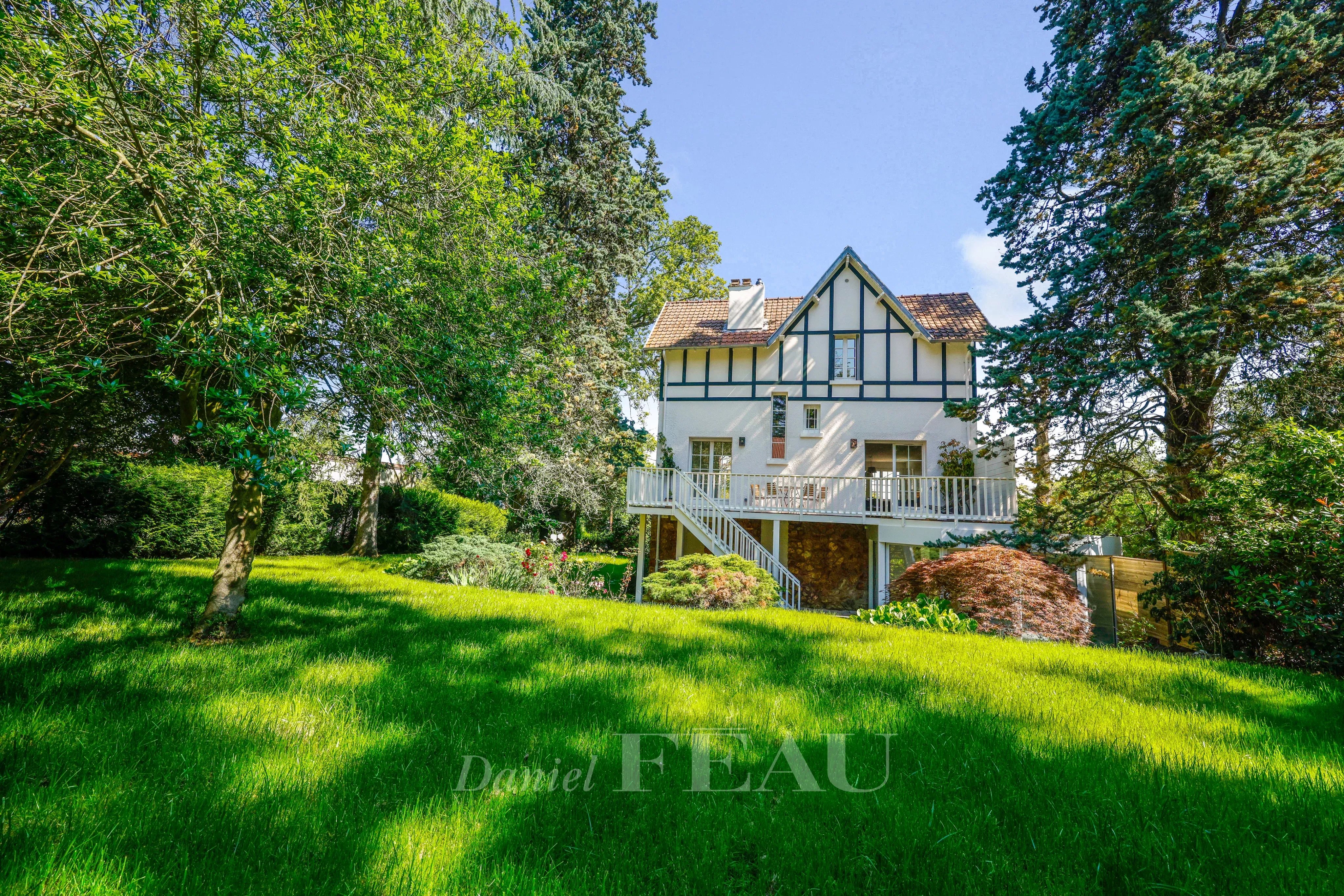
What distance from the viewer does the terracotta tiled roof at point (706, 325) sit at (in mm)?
16469

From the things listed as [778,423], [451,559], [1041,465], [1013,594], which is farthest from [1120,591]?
[451,559]

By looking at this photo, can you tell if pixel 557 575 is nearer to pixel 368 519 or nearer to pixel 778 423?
pixel 368 519

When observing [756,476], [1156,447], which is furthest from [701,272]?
[1156,447]

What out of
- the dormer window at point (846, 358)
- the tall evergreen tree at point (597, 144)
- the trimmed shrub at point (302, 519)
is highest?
the tall evergreen tree at point (597, 144)

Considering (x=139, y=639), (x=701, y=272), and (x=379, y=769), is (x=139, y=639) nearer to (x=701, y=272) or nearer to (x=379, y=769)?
(x=379, y=769)

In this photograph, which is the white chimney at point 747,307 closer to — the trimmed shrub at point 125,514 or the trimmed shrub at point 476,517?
the trimmed shrub at point 476,517

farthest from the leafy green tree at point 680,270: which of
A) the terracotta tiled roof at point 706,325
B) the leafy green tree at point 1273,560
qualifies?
the leafy green tree at point 1273,560

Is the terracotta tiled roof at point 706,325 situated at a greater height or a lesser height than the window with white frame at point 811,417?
greater

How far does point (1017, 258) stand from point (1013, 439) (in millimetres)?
3435

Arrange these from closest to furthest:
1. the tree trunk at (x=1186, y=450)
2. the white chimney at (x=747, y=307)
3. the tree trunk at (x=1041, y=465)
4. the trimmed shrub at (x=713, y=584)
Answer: the tree trunk at (x=1186, y=450) < the trimmed shrub at (x=713, y=584) < the tree trunk at (x=1041, y=465) < the white chimney at (x=747, y=307)

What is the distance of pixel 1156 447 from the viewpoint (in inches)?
403

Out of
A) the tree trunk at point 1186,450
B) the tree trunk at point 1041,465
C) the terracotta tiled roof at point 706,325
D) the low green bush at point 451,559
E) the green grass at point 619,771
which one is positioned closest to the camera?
the green grass at point 619,771

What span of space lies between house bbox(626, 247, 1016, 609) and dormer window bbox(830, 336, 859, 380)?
34 mm

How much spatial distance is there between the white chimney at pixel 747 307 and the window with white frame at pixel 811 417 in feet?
9.84
